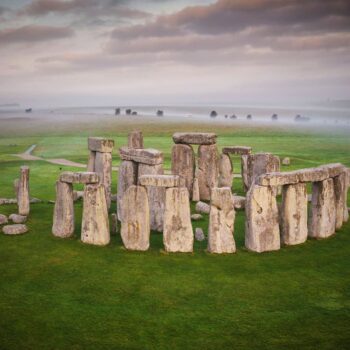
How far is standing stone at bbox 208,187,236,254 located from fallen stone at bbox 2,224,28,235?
219 inches

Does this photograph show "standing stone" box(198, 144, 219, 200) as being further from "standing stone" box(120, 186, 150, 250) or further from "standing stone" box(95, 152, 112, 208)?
"standing stone" box(120, 186, 150, 250)

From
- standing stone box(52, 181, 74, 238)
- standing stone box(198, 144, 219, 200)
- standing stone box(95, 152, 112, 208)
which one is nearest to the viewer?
standing stone box(52, 181, 74, 238)

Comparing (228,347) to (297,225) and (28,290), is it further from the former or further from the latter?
(297,225)

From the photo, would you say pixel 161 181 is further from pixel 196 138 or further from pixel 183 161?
pixel 196 138

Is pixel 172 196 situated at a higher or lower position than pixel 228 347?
higher

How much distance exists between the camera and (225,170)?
20.7 meters

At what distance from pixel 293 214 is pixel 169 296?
4540mm

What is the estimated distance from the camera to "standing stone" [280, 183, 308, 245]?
1216cm

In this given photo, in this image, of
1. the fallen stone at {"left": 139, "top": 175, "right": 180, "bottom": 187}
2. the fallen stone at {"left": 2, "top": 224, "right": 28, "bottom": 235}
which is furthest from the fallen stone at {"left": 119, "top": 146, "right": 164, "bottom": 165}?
the fallen stone at {"left": 2, "top": 224, "right": 28, "bottom": 235}

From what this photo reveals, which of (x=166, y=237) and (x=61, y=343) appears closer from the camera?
(x=61, y=343)

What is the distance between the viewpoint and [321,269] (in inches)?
427

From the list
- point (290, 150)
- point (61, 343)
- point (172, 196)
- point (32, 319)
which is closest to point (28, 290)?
point (32, 319)

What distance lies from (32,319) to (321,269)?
6362 millimetres

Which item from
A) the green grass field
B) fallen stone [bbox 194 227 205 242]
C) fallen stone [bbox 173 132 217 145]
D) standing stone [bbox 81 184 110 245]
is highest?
fallen stone [bbox 173 132 217 145]
